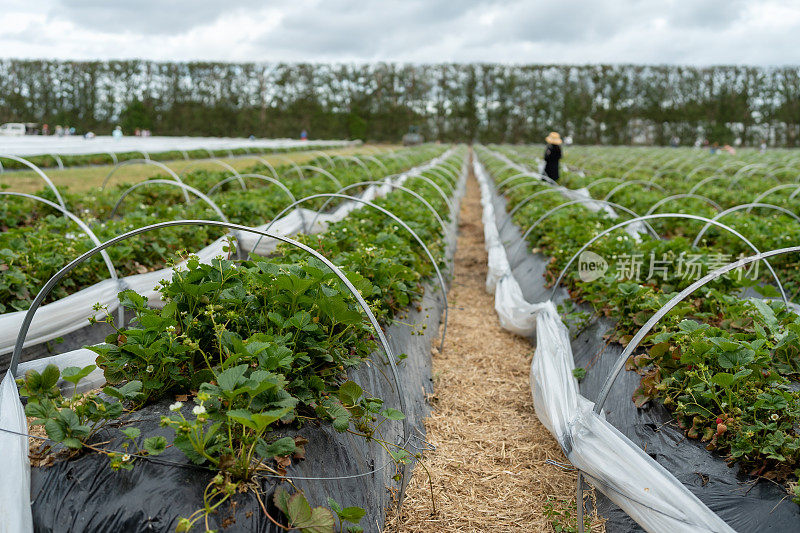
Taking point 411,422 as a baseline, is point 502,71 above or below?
above

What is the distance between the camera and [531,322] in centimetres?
519

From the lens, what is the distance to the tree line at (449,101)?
40781 mm

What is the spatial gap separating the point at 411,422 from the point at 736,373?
5.94 feet

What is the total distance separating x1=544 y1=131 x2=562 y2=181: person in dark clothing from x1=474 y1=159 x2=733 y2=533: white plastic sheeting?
26.5 ft

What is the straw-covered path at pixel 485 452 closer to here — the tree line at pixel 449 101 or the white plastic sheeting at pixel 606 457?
the white plastic sheeting at pixel 606 457

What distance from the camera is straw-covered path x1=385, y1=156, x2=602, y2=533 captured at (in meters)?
2.91

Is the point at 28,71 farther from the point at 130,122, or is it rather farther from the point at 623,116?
the point at 623,116

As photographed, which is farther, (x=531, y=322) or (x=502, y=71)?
(x=502, y=71)

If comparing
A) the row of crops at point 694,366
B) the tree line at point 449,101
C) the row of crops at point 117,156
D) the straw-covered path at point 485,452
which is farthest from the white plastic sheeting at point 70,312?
the tree line at point 449,101

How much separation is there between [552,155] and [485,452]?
9472mm

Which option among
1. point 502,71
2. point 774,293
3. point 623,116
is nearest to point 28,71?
point 502,71

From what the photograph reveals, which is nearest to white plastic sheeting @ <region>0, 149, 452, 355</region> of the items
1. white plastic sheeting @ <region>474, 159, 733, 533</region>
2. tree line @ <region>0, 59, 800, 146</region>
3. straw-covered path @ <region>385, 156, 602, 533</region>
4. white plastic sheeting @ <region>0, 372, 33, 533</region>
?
white plastic sheeting @ <region>0, 372, 33, 533</region>

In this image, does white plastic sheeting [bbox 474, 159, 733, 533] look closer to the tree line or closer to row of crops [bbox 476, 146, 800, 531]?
row of crops [bbox 476, 146, 800, 531]

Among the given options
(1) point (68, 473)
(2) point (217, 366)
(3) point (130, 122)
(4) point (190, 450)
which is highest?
(3) point (130, 122)
